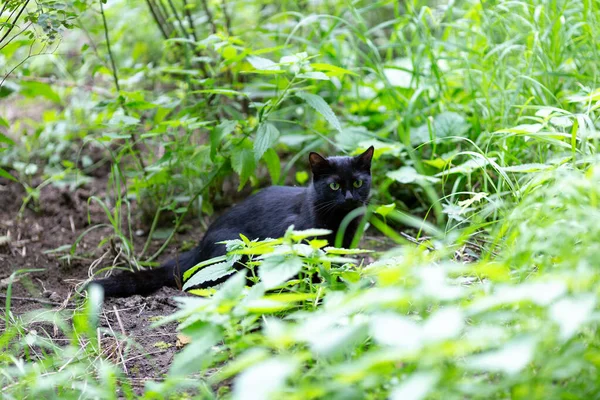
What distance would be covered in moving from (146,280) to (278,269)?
4.04 ft

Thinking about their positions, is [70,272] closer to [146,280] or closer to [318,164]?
[146,280]

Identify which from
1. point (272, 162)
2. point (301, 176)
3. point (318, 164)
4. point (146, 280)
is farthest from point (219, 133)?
point (301, 176)

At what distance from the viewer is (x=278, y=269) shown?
1758mm

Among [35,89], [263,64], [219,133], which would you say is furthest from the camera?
[35,89]

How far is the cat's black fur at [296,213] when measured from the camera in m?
2.88

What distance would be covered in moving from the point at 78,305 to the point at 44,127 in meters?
1.92

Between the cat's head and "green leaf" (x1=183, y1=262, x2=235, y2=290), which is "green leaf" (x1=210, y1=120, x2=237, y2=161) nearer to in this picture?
the cat's head

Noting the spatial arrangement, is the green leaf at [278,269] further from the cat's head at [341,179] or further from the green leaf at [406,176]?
the green leaf at [406,176]

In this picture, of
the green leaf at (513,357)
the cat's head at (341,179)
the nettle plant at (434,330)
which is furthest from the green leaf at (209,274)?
the green leaf at (513,357)

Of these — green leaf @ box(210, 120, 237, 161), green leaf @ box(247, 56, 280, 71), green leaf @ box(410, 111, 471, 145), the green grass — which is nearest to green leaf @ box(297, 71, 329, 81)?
the green grass

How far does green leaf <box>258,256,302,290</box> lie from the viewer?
1672 millimetres

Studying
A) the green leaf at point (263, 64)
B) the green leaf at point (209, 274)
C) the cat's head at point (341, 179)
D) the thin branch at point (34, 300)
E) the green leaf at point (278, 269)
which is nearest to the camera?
the green leaf at point (278, 269)

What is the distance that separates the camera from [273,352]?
191 cm

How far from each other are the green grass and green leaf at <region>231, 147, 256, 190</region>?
11mm
